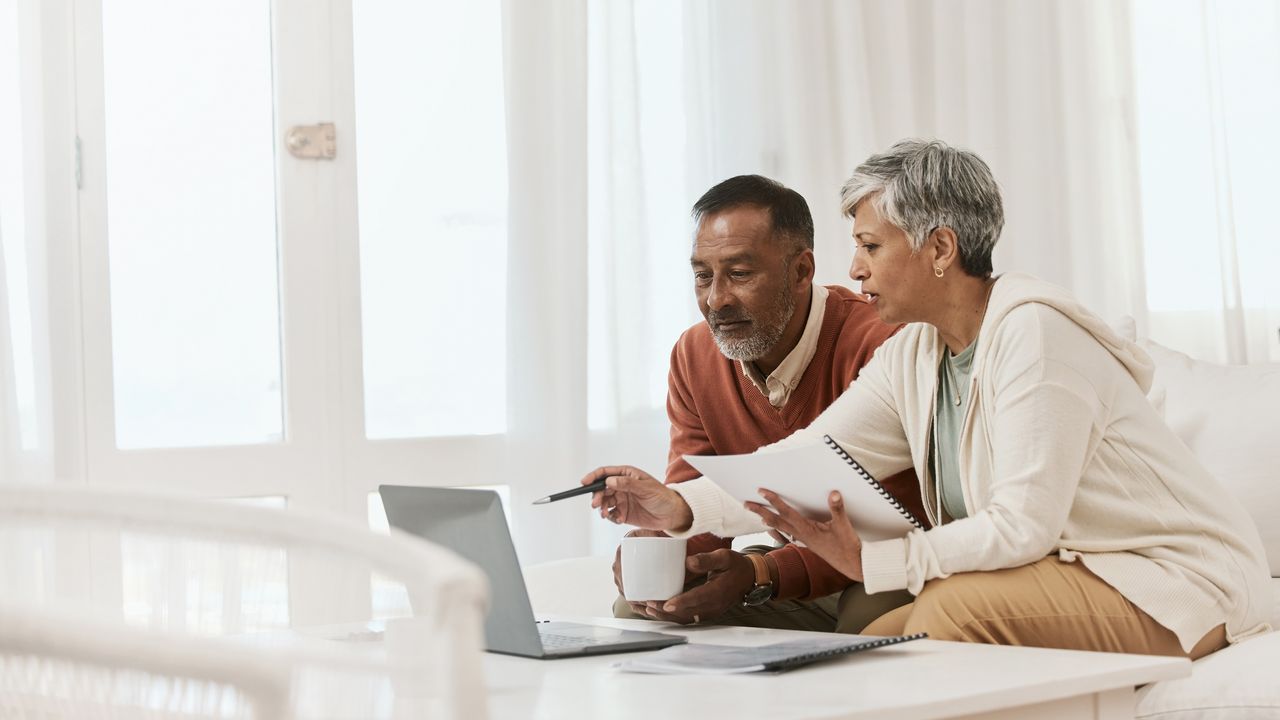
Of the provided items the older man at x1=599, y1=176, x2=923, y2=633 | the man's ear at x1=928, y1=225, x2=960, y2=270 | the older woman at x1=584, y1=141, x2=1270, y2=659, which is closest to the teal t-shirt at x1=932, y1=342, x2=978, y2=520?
the older woman at x1=584, y1=141, x2=1270, y2=659

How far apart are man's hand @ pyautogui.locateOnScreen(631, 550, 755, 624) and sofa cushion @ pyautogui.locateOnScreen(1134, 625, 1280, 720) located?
0.55 meters

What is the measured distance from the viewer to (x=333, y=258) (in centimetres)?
300

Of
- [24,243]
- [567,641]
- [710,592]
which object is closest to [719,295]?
[710,592]

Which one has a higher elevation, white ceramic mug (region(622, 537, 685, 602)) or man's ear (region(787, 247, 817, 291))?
man's ear (region(787, 247, 817, 291))

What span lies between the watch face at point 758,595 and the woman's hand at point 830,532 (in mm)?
297

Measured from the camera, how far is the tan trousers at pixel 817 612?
74.2 inches

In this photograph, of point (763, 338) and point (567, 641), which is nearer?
point (567, 641)

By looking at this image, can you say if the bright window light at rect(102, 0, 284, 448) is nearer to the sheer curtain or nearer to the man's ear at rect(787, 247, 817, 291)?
the man's ear at rect(787, 247, 817, 291)

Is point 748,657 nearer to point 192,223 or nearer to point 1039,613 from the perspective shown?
point 1039,613

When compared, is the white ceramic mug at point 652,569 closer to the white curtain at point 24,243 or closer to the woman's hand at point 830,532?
the woman's hand at point 830,532

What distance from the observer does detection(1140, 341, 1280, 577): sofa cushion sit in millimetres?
2260

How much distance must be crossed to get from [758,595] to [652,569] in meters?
0.35

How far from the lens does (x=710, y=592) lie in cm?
180

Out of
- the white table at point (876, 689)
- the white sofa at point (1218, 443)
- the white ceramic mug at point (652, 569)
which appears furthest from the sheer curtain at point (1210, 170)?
the white table at point (876, 689)
